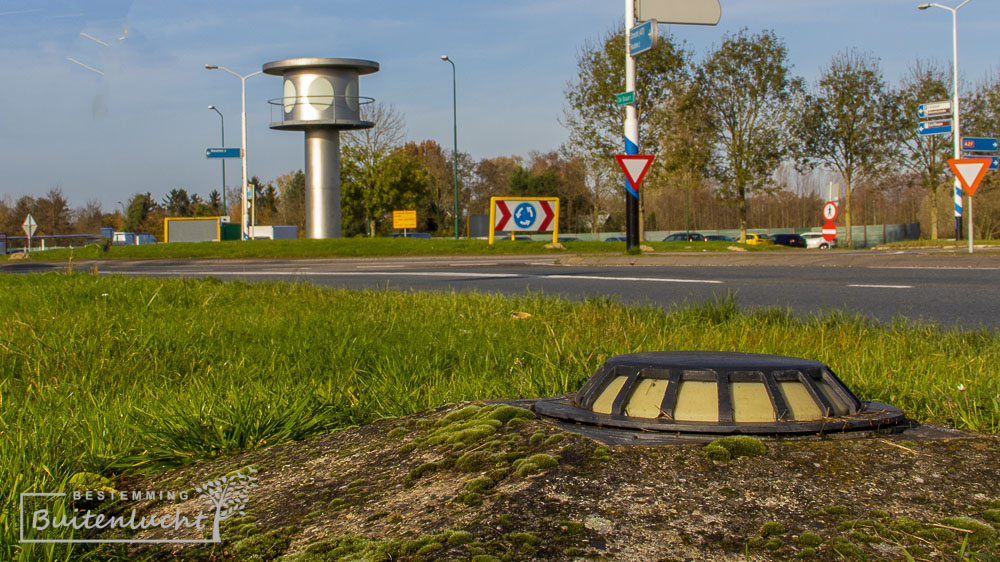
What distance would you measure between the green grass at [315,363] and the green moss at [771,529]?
140 cm

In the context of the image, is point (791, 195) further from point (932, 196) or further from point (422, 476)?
point (422, 476)

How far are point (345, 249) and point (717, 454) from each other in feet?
90.3

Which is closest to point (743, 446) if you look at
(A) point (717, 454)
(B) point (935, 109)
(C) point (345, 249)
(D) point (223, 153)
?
(A) point (717, 454)

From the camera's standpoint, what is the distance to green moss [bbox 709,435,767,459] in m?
1.64

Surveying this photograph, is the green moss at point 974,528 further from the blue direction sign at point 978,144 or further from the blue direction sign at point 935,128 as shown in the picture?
the blue direction sign at point 935,128

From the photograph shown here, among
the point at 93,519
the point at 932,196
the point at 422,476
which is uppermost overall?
the point at 932,196

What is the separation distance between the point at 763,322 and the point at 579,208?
73.6 metres

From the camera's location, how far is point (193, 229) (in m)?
44.6

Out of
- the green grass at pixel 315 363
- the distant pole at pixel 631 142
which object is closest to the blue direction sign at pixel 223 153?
the distant pole at pixel 631 142

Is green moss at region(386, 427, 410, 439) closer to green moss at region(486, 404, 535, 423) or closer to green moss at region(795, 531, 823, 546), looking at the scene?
green moss at region(486, 404, 535, 423)

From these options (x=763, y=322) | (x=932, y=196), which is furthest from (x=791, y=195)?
(x=763, y=322)

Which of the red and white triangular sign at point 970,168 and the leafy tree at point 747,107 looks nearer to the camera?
the red and white triangular sign at point 970,168

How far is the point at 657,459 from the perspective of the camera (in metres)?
1.63

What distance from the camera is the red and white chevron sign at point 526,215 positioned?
29.0 meters
